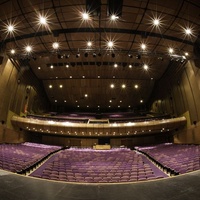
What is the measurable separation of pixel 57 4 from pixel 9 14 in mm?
2729

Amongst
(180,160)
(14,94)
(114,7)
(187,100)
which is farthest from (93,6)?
(187,100)

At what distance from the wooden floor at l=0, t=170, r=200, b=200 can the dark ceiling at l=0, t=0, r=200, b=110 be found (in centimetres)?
685

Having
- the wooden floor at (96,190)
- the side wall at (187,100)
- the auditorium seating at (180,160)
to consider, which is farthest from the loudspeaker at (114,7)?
the side wall at (187,100)

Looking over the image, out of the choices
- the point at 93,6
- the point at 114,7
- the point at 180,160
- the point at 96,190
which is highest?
the point at 93,6

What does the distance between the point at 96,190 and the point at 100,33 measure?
8462 millimetres

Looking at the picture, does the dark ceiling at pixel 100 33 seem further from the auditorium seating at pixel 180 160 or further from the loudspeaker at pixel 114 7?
the auditorium seating at pixel 180 160

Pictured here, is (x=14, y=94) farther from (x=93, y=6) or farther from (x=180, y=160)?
(x=180, y=160)

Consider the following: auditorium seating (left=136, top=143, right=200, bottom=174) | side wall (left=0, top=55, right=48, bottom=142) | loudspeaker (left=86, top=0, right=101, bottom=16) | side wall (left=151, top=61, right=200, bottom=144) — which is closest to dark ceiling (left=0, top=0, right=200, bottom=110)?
loudspeaker (left=86, top=0, right=101, bottom=16)

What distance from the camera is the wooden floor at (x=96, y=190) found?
262 centimetres

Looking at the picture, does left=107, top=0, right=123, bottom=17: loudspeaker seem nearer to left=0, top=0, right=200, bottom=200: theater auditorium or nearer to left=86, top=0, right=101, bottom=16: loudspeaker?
left=0, top=0, right=200, bottom=200: theater auditorium

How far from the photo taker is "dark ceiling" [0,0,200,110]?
6750mm

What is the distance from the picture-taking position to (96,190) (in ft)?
10.0

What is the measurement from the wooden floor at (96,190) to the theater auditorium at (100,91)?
0.07 feet

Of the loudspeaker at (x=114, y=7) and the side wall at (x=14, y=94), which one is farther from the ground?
the loudspeaker at (x=114, y=7)
